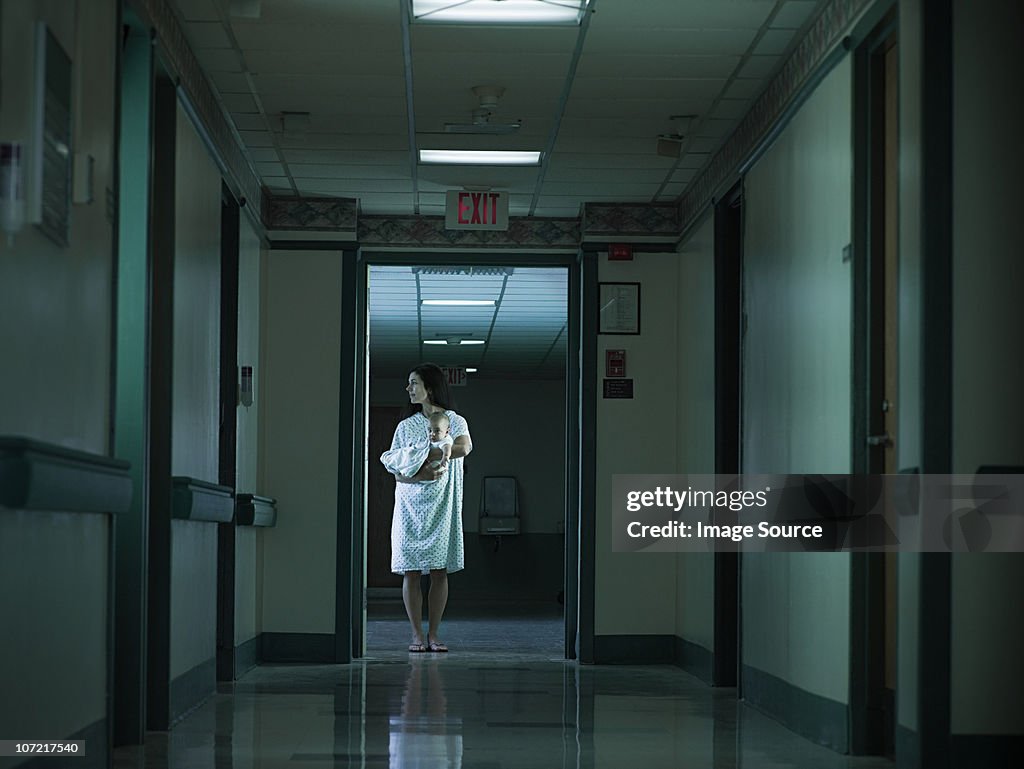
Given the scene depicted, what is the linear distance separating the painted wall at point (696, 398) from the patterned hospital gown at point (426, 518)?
1.36 m

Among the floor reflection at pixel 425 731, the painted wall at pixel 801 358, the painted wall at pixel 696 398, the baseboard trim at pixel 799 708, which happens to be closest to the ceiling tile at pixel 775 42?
the painted wall at pixel 801 358

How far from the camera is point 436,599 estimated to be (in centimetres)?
834

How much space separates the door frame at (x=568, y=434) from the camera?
781cm

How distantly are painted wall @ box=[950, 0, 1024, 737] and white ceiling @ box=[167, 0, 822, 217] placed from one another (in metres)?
1.01

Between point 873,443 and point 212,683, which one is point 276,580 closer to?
point 212,683

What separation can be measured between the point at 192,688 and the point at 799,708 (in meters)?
2.29

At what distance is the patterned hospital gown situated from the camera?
325 inches

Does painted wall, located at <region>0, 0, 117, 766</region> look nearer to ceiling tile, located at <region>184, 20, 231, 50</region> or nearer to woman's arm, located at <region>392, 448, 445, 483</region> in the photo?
ceiling tile, located at <region>184, 20, 231, 50</region>

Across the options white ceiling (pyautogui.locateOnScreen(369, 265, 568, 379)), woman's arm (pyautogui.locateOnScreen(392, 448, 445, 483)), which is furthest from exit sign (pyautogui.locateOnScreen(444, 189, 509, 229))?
woman's arm (pyautogui.locateOnScreen(392, 448, 445, 483))

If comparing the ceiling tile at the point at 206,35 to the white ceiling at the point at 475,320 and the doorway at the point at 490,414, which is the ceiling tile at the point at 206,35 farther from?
the white ceiling at the point at 475,320

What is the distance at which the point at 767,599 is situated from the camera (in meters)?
5.57

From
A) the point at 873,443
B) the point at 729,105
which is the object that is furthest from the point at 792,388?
the point at 729,105

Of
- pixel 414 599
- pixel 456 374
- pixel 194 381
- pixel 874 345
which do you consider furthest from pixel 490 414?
pixel 874 345

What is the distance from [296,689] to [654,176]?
309cm
